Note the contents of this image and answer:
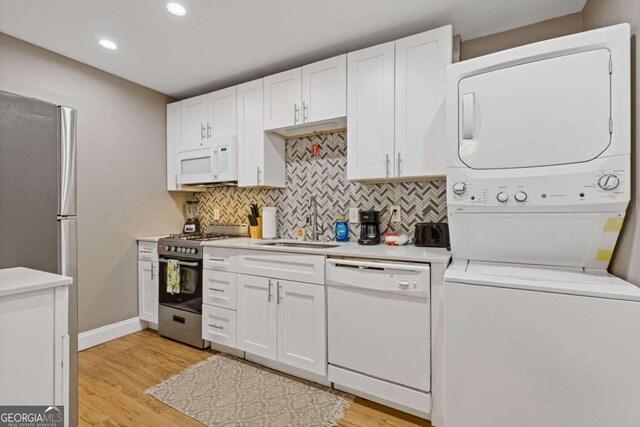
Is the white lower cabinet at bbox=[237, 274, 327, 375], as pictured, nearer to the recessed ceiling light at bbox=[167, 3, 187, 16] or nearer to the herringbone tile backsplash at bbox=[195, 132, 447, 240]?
the herringbone tile backsplash at bbox=[195, 132, 447, 240]

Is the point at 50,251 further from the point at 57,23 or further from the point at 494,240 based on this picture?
the point at 494,240

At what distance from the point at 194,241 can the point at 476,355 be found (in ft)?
7.45

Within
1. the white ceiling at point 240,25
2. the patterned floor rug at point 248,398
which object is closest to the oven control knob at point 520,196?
the white ceiling at point 240,25

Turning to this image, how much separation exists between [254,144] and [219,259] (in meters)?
1.08

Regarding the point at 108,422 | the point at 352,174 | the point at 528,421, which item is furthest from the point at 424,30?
the point at 108,422

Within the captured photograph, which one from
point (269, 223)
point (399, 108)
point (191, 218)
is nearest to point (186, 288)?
point (269, 223)

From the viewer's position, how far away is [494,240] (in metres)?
1.60

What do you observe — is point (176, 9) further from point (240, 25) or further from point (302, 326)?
point (302, 326)

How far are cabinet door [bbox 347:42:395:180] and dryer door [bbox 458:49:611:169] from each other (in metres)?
0.62

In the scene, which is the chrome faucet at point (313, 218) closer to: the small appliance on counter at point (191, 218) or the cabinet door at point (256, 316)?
the cabinet door at point (256, 316)

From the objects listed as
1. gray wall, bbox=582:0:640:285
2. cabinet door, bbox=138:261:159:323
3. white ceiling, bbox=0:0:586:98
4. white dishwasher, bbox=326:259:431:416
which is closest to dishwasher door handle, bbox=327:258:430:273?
white dishwasher, bbox=326:259:431:416

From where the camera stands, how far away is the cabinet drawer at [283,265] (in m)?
2.06

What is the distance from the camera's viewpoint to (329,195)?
275 centimetres

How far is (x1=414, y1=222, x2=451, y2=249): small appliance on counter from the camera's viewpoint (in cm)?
212
